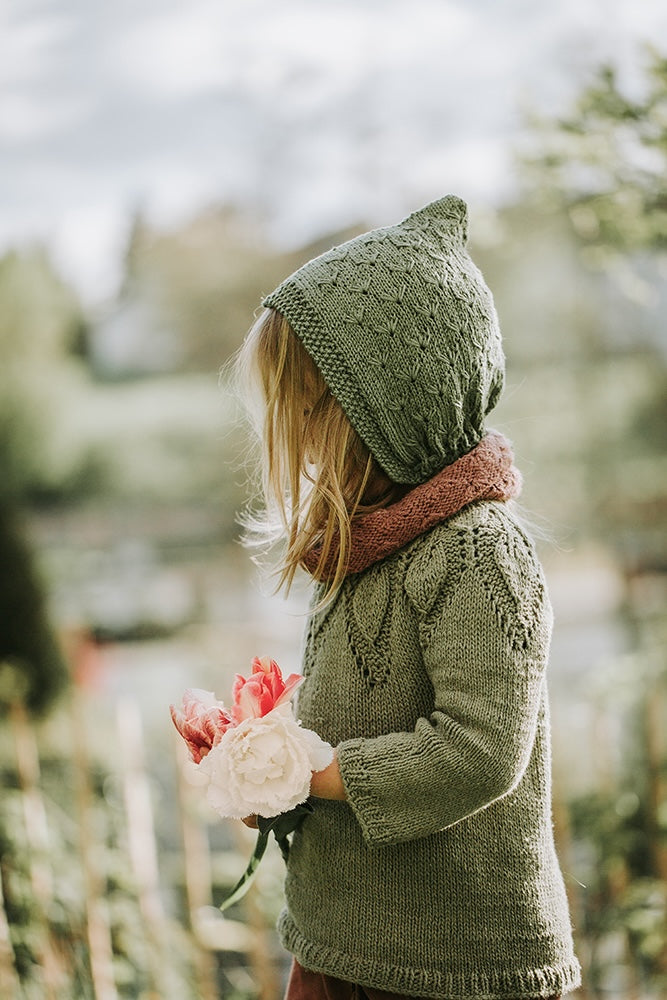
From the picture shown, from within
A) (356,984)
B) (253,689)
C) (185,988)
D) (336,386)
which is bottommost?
(185,988)

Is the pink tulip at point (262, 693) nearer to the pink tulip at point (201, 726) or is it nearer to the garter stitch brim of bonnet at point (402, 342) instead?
the pink tulip at point (201, 726)

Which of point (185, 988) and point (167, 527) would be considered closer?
point (185, 988)

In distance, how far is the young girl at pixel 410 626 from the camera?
1040 millimetres

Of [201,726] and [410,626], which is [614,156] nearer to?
[410,626]

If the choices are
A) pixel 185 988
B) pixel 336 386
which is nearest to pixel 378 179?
pixel 185 988

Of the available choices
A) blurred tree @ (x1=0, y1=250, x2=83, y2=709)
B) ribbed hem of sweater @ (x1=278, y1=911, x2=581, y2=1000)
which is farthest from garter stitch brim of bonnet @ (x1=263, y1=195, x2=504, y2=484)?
blurred tree @ (x1=0, y1=250, x2=83, y2=709)

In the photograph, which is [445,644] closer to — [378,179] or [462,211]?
[462,211]

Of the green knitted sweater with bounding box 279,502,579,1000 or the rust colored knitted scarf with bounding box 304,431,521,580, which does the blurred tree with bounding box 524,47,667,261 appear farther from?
the green knitted sweater with bounding box 279,502,579,1000

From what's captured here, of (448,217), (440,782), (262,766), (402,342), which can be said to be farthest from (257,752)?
(448,217)

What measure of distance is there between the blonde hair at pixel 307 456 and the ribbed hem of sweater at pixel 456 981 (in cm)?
41

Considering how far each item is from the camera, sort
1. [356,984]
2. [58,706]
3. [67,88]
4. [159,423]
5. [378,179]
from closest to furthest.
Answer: [356,984], [58,706], [378,179], [67,88], [159,423]

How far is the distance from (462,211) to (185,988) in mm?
2113

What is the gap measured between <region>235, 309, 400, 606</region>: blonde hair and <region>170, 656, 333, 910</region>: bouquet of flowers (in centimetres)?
16

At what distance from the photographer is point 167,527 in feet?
22.8
